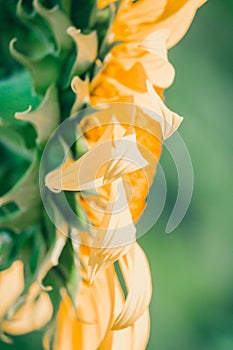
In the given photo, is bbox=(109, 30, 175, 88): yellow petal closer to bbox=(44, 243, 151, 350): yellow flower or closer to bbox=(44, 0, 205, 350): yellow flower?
bbox=(44, 0, 205, 350): yellow flower

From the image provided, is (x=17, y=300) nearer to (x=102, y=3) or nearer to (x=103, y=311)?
(x=103, y=311)

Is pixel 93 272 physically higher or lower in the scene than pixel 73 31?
lower

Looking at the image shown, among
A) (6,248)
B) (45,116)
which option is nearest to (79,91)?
(45,116)

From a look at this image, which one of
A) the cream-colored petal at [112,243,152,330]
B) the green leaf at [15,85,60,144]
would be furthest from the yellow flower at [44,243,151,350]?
the green leaf at [15,85,60,144]

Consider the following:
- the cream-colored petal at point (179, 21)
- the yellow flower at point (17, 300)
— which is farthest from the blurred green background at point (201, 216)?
the yellow flower at point (17, 300)

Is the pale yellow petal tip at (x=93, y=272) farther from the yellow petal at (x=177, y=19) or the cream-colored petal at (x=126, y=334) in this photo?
the yellow petal at (x=177, y=19)

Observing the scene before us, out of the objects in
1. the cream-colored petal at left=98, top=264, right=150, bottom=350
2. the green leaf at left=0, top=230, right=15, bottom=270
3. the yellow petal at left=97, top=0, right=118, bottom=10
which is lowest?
the cream-colored petal at left=98, top=264, right=150, bottom=350
